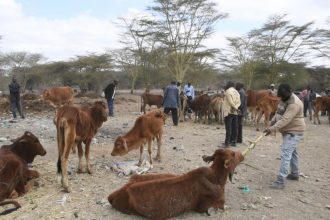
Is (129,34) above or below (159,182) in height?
above

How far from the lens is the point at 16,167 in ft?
20.9

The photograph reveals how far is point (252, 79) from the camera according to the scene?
130 feet

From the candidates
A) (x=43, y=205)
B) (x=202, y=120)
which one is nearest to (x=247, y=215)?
(x=43, y=205)

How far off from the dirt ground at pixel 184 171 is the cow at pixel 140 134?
0.47m

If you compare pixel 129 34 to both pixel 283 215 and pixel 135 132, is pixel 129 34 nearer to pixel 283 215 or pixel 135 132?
pixel 135 132

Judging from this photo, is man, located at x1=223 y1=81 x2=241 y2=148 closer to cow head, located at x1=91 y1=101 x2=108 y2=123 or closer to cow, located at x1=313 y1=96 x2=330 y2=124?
cow head, located at x1=91 y1=101 x2=108 y2=123

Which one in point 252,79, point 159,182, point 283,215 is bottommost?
point 283,215

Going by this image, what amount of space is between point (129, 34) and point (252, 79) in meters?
12.0

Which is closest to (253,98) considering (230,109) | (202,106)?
(202,106)

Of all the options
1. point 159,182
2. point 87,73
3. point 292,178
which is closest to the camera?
point 159,182

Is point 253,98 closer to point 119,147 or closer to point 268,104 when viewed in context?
point 268,104

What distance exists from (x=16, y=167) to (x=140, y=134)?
2674 mm

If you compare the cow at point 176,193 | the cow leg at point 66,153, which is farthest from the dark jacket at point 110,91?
the cow at point 176,193

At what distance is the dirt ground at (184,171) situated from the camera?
5.93 metres
